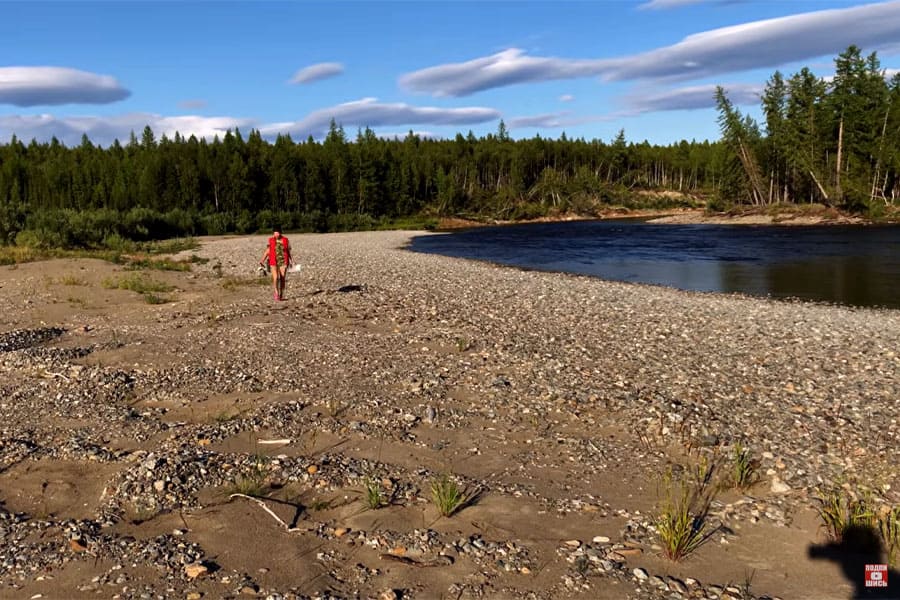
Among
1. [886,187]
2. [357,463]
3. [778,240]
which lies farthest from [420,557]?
[886,187]

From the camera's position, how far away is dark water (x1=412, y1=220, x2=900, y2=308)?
30.1m

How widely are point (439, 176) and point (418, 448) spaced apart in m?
118

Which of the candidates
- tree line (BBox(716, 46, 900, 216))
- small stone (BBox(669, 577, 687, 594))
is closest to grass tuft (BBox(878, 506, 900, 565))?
small stone (BBox(669, 577, 687, 594))

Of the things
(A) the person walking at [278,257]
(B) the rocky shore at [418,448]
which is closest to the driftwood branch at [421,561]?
(B) the rocky shore at [418,448]

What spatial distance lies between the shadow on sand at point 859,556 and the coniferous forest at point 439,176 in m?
46.0

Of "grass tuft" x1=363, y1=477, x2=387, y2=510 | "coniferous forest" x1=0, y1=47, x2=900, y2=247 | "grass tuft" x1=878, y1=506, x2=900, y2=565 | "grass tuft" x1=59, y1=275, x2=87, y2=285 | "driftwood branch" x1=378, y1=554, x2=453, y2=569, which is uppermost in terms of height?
"coniferous forest" x1=0, y1=47, x2=900, y2=247

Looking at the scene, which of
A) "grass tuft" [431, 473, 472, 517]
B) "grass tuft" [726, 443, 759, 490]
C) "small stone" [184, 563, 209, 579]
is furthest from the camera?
"grass tuft" [726, 443, 759, 490]

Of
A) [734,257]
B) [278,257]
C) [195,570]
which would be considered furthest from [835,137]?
[195,570]

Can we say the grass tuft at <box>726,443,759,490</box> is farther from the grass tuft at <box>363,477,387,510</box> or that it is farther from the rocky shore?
the grass tuft at <box>363,477,387,510</box>

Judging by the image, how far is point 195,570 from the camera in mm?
5992

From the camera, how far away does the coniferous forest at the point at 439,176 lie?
80.7 m

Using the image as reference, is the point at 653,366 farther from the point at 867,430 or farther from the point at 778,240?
the point at 778,240

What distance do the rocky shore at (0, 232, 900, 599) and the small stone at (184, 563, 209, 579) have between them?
0.02m

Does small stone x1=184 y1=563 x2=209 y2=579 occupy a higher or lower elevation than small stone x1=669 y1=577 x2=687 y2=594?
higher
